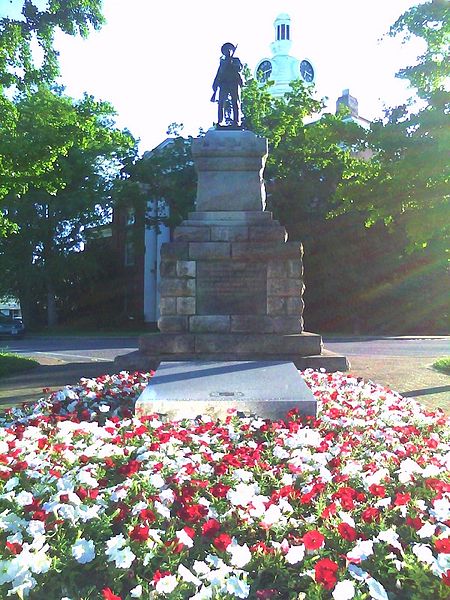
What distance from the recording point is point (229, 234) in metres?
10.6

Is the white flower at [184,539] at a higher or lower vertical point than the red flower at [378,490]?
lower

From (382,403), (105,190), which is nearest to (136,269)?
(105,190)

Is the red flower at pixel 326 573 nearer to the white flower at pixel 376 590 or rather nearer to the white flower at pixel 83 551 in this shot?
the white flower at pixel 376 590

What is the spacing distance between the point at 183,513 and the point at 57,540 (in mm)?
599

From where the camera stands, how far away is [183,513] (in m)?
3.09

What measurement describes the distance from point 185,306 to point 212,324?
54 cm

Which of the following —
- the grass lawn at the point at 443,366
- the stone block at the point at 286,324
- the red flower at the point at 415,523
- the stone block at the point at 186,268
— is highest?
the stone block at the point at 186,268

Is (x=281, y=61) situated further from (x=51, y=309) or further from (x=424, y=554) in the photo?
(x=424, y=554)

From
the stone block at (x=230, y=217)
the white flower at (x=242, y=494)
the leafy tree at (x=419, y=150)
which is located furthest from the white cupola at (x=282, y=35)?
the white flower at (x=242, y=494)

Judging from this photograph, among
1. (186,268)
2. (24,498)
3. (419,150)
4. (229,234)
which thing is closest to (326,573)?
(24,498)

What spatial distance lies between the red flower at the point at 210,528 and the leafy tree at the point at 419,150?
11444 mm

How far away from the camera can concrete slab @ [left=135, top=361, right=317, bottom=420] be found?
5.51m

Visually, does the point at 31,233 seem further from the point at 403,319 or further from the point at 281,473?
the point at 281,473

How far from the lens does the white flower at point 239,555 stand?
2.60 meters
